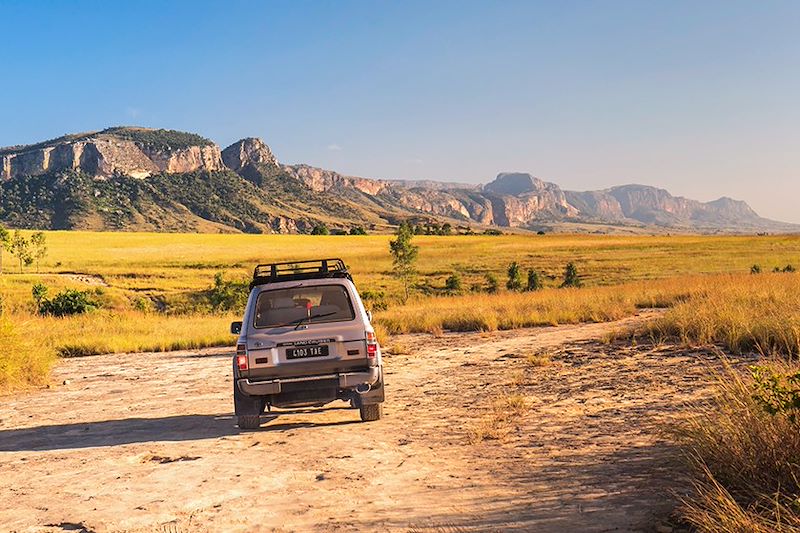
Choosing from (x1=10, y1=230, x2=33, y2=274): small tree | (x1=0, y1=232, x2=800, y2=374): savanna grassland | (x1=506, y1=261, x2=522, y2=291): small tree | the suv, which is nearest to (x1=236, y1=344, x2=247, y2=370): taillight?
the suv

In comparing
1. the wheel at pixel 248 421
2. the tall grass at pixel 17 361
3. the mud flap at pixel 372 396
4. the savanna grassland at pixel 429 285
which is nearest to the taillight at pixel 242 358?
the wheel at pixel 248 421

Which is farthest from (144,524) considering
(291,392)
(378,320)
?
(378,320)

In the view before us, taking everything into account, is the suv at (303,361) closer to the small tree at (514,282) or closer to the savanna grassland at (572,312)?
the savanna grassland at (572,312)

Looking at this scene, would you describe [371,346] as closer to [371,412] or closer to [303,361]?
[303,361]

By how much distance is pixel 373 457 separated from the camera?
6.84 m

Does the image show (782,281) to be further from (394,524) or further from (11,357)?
(11,357)

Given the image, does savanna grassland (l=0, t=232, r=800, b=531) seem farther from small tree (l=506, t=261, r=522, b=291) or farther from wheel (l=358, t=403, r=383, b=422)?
wheel (l=358, t=403, r=383, b=422)

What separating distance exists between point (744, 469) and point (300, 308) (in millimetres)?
5667

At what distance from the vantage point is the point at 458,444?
7266 millimetres

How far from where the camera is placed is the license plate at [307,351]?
8.16 m

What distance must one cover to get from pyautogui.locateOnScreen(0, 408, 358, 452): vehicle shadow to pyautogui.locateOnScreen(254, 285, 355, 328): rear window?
1.51 metres

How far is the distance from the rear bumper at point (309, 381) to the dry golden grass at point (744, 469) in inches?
157

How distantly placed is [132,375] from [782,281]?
18924mm

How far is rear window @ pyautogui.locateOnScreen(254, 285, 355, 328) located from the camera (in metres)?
8.55
